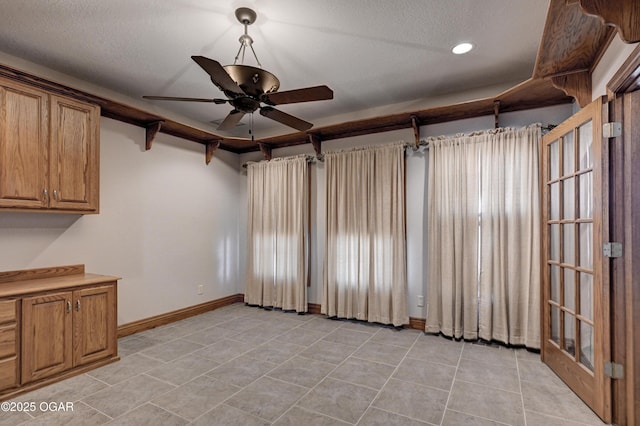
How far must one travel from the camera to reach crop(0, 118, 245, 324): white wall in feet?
10.6

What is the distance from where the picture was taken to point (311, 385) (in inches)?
103

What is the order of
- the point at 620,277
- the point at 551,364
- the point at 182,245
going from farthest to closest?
the point at 182,245, the point at 551,364, the point at 620,277

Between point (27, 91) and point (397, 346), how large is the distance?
4.17 metres

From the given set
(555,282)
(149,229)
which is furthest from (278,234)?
(555,282)

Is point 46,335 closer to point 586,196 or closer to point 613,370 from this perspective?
point 613,370

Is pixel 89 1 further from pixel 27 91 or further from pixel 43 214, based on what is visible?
pixel 43 214

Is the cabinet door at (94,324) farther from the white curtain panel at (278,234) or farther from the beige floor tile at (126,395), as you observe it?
the white curtain panel at (278,234)

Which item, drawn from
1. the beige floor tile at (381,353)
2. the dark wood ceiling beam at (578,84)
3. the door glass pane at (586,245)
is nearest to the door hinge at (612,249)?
the door glass pane at (586,245)

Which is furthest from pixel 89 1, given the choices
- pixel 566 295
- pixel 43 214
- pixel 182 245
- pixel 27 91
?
pixel 566 295

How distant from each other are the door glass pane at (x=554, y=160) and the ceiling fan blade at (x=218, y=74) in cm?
274

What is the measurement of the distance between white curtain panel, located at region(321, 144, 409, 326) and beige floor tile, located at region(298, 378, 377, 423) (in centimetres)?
159

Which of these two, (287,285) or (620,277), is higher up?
(620,277)

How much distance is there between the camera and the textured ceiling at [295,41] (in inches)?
93.0

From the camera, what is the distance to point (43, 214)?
10.4 ft
